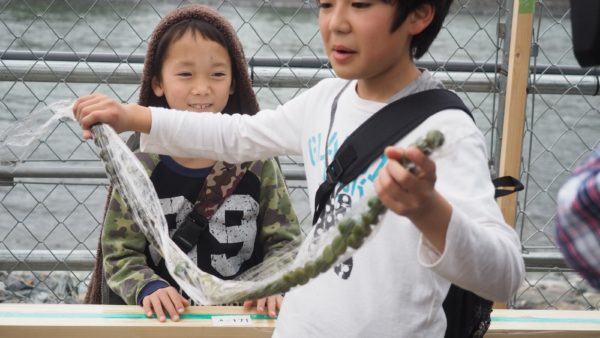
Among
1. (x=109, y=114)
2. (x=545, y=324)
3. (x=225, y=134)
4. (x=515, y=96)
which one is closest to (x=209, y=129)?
(x=225, y=134)

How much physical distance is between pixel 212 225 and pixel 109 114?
0.53 meters

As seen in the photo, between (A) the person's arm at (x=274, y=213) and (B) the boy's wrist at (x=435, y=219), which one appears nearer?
(B) the boy's wrist at (x=435, y=219)

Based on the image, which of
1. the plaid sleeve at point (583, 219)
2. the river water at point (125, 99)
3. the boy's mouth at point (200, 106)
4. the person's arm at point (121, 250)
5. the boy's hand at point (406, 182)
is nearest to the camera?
the plaid sleeve at point (583, 219)

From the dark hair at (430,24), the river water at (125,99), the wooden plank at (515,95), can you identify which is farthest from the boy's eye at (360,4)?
the river water at (125,99)

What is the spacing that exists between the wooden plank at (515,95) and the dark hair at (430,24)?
1.05 m

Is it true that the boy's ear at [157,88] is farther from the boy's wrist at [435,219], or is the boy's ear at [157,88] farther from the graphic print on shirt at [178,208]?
the boy's wrist at [435,219]

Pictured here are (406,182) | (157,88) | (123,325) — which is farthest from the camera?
(157,88)

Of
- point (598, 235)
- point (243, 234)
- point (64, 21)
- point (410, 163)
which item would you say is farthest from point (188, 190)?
point (64, 21)

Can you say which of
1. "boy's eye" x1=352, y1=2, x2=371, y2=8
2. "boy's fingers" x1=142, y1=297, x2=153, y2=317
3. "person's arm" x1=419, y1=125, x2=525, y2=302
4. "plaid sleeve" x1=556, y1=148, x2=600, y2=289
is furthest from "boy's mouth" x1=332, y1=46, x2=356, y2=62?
"boy's fingers" x1=142, y1=297, x2=153, y2=317

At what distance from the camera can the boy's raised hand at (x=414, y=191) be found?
41.4 inches

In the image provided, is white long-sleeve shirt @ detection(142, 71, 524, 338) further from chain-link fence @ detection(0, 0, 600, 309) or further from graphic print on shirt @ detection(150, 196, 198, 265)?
chain-link fence @ detection(0, 0, 600, 309)

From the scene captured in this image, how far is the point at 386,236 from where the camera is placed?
1.36 meters

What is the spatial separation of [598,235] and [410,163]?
0.78 feet

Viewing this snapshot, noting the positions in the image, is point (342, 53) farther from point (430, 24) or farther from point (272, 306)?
point (272, 306)
